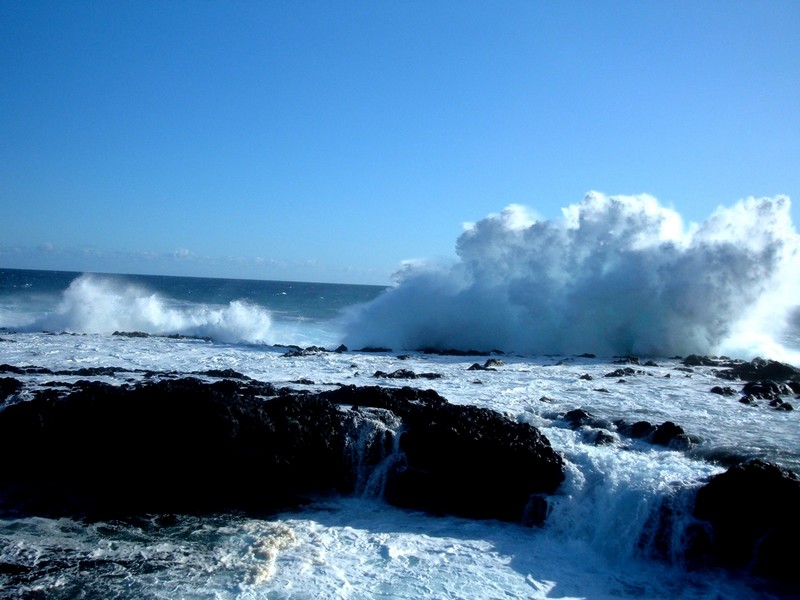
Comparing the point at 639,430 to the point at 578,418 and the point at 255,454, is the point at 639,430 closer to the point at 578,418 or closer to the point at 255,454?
the point at 578,418

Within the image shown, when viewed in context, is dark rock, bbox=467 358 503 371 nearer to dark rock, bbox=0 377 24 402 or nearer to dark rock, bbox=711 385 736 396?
dark rock, bbox=711 385 736 396

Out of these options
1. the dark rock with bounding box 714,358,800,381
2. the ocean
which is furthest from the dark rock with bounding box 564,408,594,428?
the dark rock with bounding box 714,358,800,381

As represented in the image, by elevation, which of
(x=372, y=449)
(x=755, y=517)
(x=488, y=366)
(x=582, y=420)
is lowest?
(x=372, y=449)

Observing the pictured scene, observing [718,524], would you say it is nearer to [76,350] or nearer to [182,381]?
[182,381]

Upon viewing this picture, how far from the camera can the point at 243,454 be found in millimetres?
10031

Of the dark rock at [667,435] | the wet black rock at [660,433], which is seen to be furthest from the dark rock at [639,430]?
the dark rock at [667,435]

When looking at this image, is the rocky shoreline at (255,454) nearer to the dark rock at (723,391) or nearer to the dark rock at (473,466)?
the dark rock at (473,466)

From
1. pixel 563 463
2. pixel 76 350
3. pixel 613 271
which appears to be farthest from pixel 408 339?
pixel 563 463

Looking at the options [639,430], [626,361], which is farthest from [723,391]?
[626,361]

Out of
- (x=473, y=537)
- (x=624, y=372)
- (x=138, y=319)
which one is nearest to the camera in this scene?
(x=473, y=537)

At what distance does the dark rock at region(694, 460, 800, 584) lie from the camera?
751 centimetres

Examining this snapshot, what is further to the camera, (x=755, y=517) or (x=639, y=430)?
(x=639, y=430)

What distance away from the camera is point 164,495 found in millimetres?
9633

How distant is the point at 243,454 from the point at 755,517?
24.1 feet
